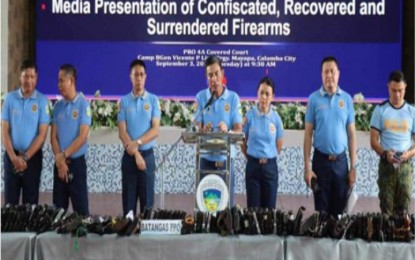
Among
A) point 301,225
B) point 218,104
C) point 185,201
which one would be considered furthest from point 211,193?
point 185,201

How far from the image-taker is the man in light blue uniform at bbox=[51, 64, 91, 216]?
493 cm

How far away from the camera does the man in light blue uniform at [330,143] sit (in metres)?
4.64

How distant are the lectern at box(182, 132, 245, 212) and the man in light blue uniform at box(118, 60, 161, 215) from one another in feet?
4.11

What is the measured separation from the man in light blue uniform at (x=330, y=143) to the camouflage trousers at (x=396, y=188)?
0.24 metres

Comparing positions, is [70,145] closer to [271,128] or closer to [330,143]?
[271,128]

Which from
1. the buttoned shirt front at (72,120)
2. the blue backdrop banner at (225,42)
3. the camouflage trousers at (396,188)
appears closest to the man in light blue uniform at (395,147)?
the camouflage trousers at (396,188)

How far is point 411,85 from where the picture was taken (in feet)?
24.8

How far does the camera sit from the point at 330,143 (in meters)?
4.70

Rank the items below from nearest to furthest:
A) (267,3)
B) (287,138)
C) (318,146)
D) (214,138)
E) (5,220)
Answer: (5,220)
(214,138)
(318,146)
(287,138)
(267,3)

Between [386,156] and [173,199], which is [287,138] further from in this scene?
[386,156]

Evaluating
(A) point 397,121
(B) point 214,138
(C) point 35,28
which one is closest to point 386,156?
(A) point 397,121

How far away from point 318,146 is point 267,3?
2.96 m

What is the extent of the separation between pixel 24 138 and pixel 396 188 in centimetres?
248

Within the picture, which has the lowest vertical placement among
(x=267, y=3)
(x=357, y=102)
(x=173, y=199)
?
(x=173, y=199)
